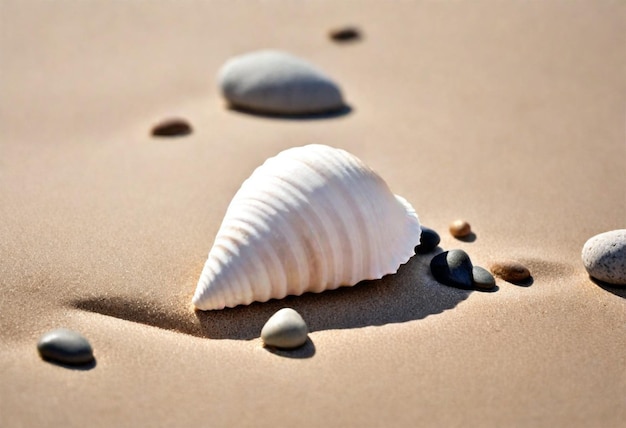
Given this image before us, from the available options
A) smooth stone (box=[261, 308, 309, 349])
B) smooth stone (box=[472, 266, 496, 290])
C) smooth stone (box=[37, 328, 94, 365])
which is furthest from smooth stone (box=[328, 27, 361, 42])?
smooth stone (box=[37, 328, 94, 365])

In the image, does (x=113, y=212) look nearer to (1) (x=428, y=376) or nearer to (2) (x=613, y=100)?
(1) (x=428, y=376)

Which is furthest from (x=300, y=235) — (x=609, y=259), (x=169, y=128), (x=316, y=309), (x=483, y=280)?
(x=169, y=128)

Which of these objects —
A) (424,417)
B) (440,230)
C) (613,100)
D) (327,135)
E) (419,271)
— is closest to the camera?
(424,417)

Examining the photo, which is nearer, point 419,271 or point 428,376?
point 428,376

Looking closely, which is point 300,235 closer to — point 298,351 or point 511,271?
point 298,351

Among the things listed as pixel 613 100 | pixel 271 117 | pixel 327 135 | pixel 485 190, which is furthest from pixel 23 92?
pixel 613 100
